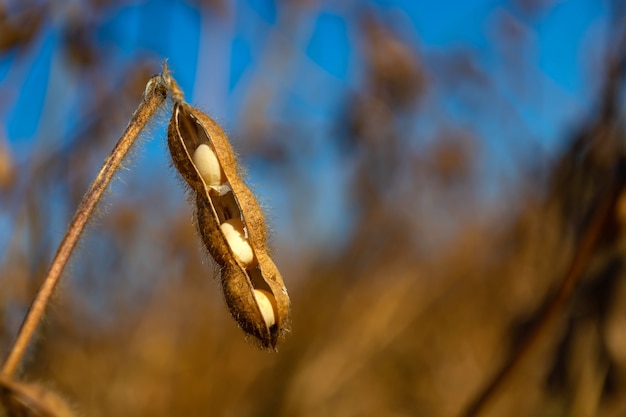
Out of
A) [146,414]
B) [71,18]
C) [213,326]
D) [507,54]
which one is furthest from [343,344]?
[71,18]

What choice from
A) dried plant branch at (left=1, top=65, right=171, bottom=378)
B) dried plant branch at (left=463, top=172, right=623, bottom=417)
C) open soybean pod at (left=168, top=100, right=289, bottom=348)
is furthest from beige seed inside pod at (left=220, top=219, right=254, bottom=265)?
dried plant branch at (left=463, top=172, right=623, bottom=417)

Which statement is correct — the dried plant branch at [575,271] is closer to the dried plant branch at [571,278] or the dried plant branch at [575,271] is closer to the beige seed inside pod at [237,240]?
the dried plant branch at [571,278]

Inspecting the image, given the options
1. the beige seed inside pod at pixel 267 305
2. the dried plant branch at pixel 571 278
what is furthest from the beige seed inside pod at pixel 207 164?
→ the dried plant branch at pixel 571 278

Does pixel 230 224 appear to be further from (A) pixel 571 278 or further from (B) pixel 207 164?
(A) pixel 571 278

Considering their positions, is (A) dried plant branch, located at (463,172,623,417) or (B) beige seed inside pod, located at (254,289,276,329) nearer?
(B) beige seed inside pod, located at (254,289,276,329)

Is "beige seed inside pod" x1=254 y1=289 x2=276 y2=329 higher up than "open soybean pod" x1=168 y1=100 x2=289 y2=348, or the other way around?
"open soybean pod" x1=168 y1=100 x2=289 y2=348

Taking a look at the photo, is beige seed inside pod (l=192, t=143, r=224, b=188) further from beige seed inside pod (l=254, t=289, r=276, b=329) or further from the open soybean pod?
beige seed inside pod (l=254, t=289, r=276, b=329)

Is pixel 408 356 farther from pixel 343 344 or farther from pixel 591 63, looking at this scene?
pixel 591 63
